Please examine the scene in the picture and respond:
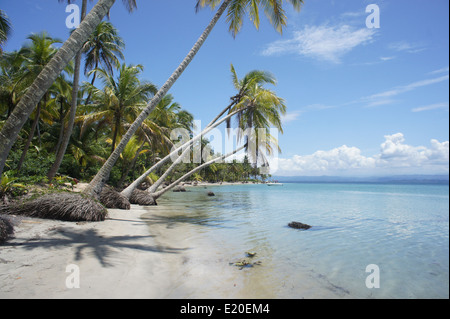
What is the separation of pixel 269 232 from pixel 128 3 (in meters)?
10.3

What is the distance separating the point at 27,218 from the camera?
623 cm

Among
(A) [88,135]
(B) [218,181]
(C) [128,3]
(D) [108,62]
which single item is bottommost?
(B) [218,181]

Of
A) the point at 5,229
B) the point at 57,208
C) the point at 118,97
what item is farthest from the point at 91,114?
the point at 5,229

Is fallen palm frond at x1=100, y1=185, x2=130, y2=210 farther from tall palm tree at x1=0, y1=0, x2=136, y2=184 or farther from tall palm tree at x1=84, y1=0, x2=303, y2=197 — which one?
tall palm tree at x1=0, y1=0, x2=136, y2=184

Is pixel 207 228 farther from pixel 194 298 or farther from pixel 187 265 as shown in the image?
pixel 194 298

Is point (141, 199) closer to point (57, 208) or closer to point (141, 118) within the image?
point (141, 118)

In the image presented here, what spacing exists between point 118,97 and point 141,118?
24.5 feet

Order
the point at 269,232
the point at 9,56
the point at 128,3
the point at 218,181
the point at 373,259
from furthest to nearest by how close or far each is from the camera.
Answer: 1. the point at 218,181
2. the point at 9,56
3. the point at 128,3
4. the point at 269,232
5. the point at 373,259

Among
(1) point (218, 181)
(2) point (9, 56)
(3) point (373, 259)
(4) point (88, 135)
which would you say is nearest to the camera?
(3) point (373, 259)

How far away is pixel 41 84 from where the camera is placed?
5.00 metres

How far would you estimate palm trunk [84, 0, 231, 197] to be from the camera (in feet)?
29.1

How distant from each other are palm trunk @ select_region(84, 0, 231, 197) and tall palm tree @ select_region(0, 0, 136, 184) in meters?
3.55

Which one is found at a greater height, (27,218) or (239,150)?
(239,150)
